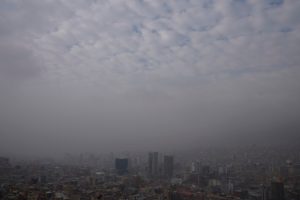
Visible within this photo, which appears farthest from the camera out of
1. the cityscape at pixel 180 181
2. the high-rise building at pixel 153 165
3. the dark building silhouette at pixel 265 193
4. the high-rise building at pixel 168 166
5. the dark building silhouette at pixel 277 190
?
the high-rise building at pixel 153 165

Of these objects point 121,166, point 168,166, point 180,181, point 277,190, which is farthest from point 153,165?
point 277,190

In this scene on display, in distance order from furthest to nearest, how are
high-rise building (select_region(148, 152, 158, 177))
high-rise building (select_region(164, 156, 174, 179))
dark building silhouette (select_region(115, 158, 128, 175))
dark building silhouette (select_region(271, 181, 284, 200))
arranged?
dark building silhouette (select_region(115, 158, 128, 175)) < high-rise building (select_region(148, 152, 158, 177)) < high-rise building (select_region(164, 156, 174, 179)) < dark building silhouette (select_region(271, 181, 284, 200))

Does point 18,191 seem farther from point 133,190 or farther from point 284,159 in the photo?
point 284,159

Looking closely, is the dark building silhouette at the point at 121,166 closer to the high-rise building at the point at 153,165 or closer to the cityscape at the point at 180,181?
the cityscape at the point at 180,181

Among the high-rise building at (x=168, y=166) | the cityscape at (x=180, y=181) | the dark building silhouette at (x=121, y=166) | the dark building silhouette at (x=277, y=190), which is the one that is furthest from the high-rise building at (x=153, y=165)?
the dark building silhouette at (x=277, y=190)

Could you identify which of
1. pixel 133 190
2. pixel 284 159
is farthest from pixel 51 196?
pixel 284 159

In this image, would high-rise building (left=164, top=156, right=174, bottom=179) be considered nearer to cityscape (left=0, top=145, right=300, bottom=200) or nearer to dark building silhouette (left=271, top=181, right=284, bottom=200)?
cityscape (left=0, top=145, right=300, bottom=200)

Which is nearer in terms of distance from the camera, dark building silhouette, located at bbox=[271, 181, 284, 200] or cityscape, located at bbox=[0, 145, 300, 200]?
dark building silhouette, located at bbox=[271, 181, 284, 200]

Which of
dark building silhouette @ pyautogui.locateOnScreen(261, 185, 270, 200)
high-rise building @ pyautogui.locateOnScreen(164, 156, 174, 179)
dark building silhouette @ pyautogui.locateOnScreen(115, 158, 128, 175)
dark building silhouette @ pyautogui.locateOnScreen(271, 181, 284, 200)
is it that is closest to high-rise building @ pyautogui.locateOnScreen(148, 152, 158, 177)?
high-rise building @ pyautogui.locateOnScreen(164, 156, 174, 179)

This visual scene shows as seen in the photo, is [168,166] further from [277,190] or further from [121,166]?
[277,190]
